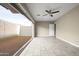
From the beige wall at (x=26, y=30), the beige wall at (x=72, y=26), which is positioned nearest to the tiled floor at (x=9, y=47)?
the beige wall at (x=72, y=26)

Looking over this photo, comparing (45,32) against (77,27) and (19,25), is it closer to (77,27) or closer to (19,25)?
(19,25)

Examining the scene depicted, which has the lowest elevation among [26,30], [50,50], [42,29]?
[50,50]

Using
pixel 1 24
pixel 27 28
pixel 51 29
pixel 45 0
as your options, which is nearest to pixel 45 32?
pixel 51 29

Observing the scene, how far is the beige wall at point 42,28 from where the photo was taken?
48.4ft

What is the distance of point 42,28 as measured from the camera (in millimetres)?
14797

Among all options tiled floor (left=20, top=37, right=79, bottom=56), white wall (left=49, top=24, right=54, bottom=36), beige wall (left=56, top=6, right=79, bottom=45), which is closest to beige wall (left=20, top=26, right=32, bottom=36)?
white wall (left=49, top=24, right=54, bottom=36)

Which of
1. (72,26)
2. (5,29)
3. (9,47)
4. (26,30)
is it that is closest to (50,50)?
(9,47)

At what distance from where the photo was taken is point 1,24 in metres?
9.53

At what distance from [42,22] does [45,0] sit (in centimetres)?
1353

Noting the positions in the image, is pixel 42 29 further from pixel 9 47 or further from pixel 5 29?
pixel 9 47

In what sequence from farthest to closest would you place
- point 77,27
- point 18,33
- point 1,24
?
point 18,33, point 1,24, point 77,27

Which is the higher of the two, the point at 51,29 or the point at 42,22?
the point at 42,22

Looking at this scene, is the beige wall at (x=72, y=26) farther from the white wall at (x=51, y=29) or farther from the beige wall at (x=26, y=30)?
the beige wall at (x=26, y=30)

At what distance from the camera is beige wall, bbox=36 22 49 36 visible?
581 inches
